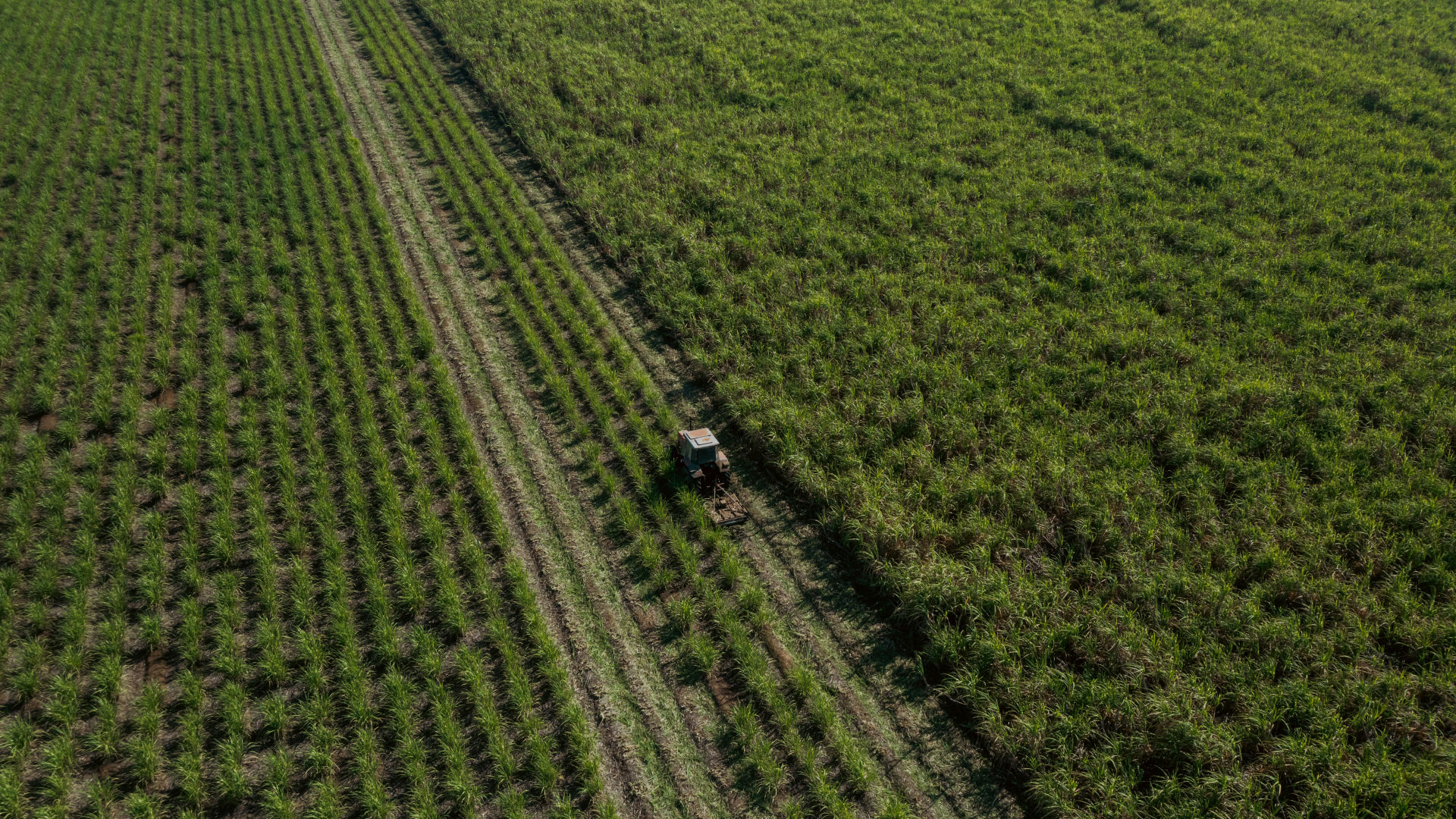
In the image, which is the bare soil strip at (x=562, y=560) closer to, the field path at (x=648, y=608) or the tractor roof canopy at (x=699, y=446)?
the field path at (x=648, y=608)

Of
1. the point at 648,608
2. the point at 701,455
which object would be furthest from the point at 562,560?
the point at 701,455

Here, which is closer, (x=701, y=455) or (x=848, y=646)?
(x=848, y=646)

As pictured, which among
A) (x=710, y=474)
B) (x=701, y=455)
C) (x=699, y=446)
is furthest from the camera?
(x=710, y=474)

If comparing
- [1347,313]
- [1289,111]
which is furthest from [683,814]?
[1289,111]

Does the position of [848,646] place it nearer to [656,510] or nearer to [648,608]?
[648,608]

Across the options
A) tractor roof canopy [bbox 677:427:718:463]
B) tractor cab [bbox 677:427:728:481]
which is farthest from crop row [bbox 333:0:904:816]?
tractor roof canopy [bbox 677:427:718:463]

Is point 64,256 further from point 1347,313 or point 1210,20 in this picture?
point 1210,20
